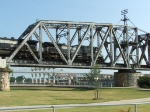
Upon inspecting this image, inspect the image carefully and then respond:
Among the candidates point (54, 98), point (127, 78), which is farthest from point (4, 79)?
point (127, 78)

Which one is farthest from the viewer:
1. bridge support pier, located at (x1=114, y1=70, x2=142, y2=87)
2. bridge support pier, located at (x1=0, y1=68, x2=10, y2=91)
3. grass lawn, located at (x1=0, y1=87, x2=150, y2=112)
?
bridge support pier, located at (x1=114, y1=70, x2=142, y2=87)

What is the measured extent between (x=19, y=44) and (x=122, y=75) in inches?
1685

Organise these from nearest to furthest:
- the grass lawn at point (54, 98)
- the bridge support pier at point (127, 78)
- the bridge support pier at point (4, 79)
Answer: the grass lawn at point (54, 98) → the bridge support pier at point (4, 79) → the bridge support pier at point (127, 78)

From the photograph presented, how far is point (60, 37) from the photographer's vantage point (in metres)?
86.4

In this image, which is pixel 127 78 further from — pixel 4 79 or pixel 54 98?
pixel 54 98

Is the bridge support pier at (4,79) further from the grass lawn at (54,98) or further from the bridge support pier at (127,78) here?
the bridge support pier at (127,78)

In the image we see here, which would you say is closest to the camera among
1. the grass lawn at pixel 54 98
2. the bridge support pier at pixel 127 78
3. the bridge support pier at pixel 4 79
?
the grass lawn at pixel 54 98

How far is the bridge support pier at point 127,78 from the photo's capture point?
94375mm

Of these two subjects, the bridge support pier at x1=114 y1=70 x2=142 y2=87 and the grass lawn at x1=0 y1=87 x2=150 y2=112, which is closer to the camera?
the grass lawn at x1=0 y1=87 x2=150 y2=112

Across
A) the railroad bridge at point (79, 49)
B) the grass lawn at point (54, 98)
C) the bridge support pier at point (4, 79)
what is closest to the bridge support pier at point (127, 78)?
the railroad bridge at point (79, 49)

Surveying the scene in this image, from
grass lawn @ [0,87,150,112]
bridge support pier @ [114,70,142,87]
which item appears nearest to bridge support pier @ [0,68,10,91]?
grass lawn @ [0,87,150,112]

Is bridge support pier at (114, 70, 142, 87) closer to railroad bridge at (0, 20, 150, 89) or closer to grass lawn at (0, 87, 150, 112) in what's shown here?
railroad bridge at (0, 20, 150, 89)

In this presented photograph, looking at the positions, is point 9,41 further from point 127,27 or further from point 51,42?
point 127,27

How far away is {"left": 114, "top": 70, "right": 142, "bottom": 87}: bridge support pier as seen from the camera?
94375mm
